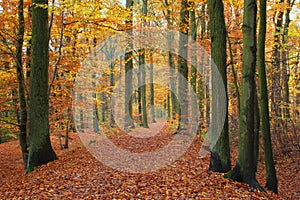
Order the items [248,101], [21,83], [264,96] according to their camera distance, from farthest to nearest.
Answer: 1. [21,83]
2. [264,96]
3. [248,101]

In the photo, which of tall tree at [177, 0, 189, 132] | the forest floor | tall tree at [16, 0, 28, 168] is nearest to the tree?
the forest floor

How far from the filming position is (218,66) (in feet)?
22.4

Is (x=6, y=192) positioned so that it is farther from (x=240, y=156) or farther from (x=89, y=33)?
(x=89, y=33)

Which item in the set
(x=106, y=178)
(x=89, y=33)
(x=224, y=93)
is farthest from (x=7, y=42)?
(x=224, y=93)

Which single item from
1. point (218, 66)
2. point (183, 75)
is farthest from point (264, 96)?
point (183, 75)

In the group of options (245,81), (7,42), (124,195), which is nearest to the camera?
(124,195)

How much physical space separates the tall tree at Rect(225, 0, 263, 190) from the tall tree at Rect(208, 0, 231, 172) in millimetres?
603

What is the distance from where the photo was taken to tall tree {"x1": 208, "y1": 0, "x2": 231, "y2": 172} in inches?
267

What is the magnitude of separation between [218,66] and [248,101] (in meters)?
1.30

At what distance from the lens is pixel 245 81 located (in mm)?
6082

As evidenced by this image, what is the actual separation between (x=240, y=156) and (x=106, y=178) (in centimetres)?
344

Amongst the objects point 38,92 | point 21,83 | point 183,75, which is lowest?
point 38,92

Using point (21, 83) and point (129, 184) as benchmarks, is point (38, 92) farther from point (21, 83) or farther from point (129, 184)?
point (129, 184)

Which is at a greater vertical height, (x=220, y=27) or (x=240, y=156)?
(x=220, y=27)
